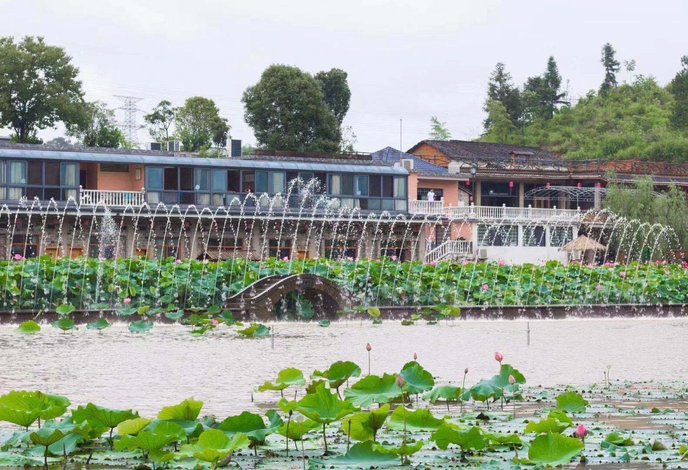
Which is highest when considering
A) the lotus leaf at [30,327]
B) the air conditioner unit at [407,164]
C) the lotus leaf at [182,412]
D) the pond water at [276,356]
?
the air conditioner unit at [407,164]

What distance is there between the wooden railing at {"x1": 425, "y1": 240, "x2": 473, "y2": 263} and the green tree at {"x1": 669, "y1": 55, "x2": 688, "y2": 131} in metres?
39.2

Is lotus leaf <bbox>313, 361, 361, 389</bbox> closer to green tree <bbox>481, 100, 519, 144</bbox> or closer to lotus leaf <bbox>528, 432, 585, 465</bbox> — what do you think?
lotus leaf <bbox>528, 432, 585, 465</bbox>

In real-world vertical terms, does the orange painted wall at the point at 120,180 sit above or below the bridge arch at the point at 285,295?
above

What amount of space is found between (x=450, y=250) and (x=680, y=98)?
150 ft

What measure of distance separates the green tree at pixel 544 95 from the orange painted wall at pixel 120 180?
192 feet

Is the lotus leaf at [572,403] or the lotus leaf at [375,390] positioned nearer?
→ the lotus leaf at [375,390]

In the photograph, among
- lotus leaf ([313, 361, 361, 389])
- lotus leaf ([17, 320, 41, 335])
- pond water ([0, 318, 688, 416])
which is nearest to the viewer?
lotus leaf ([313, 361, 361, 389])

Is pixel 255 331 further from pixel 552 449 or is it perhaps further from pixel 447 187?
pixel 447 187

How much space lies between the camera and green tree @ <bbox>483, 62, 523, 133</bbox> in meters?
105

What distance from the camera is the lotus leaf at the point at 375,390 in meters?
10.1

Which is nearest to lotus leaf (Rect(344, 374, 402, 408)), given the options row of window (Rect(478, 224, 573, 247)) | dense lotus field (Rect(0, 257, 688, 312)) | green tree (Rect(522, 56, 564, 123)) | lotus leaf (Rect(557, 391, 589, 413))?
lotus leaf (Rect(557, 391, 589, 413))

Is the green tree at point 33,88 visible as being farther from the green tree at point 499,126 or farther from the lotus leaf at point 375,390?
the lotus leaf at point 375,390

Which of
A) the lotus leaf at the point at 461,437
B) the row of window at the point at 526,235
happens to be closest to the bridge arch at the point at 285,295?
the lotus leaf at the point at 461,437

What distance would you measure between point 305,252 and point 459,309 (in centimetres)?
2416
